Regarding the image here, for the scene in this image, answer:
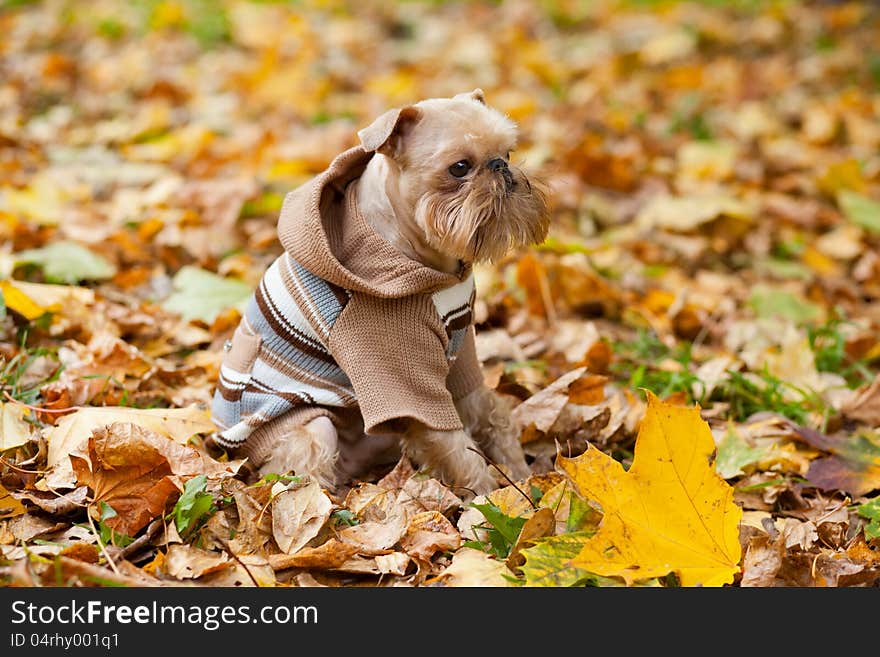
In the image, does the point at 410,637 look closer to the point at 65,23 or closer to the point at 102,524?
the point at 102,524

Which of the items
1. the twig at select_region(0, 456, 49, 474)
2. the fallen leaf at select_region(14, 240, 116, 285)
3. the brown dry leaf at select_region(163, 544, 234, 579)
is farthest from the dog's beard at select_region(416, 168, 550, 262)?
the fallen leaf at select_region(14, 240, 116, 285)

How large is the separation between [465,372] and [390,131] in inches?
36.5

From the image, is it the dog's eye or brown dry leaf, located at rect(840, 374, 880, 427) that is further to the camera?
brown dry leaf, located at rect(840, 374, 880, 427)

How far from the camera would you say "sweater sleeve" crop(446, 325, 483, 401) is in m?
3.41

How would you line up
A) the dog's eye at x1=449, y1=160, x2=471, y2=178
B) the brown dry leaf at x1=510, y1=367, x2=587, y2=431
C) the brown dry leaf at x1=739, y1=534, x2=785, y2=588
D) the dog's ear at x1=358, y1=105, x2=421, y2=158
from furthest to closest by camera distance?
the brown dry leaf at x1=510, y1=367, x2=587, y2=431
the dog's eye at x1=449, y1=160, x2=471, y2=178
the dog's ear at x1=358, y1=105, x2=421, y2=158
the brown dry leaf at x1=739, y1=534, x2=785, y2=588

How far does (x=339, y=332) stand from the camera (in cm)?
303

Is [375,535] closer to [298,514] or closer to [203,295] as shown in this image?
[298,514]

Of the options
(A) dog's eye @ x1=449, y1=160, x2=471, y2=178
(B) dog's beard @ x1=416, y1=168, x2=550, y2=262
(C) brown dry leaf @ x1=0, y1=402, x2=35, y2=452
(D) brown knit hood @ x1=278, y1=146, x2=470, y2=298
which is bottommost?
(C) brown dry leaf @ x1=0, y1=402, x2=35, y2=452

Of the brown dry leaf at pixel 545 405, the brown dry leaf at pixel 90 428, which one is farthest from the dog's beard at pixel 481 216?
the brown dry leaf at pixel 90 428

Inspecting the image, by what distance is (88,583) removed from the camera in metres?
2.27

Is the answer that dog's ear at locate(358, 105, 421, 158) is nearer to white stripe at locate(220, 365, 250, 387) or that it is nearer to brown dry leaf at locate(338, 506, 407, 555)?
white stripe at locate(220, 365, 250, 387)

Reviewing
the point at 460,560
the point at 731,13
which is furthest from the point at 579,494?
the point at 731,13

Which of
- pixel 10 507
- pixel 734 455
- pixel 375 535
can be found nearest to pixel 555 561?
pixel 375 535

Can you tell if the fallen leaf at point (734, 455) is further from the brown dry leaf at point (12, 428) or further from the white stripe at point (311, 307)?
the brown dry leaf at point (12, 428)
